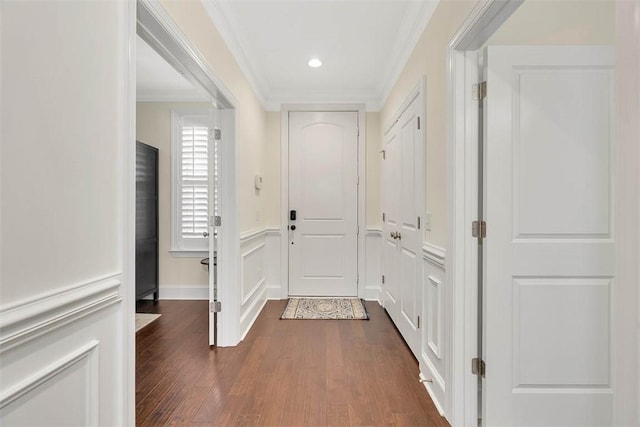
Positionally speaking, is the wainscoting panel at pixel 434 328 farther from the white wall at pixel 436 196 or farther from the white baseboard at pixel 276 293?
the white baseboard at pixel 276 293

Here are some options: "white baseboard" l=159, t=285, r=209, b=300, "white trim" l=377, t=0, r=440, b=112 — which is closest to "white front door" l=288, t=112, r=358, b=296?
"white trim" l=377, t=0, r=440, b=112

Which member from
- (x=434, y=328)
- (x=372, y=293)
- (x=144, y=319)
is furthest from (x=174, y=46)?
(x=372, y=293)

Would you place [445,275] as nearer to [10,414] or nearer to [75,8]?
[10,414]

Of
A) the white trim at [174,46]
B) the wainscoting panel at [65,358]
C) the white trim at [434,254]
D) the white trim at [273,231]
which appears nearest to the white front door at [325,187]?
the white trim at [273,231]

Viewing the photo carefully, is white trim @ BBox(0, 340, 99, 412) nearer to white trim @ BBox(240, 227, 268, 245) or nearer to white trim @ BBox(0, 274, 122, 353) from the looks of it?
white trim @ BBox(0, 274, 122, 353)

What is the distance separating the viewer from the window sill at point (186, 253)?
4.17m

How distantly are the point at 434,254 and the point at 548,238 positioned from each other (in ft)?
1.92

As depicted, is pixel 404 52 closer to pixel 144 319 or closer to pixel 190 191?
pixel 190 191

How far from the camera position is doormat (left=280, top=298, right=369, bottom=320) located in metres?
3.50

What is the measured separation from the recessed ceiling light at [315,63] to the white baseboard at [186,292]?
287 cm

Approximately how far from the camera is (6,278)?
80cm

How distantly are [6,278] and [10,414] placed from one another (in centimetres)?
34

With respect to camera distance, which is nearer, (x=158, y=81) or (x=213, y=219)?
(x=213, y=219)

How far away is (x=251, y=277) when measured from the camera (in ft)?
11.1
